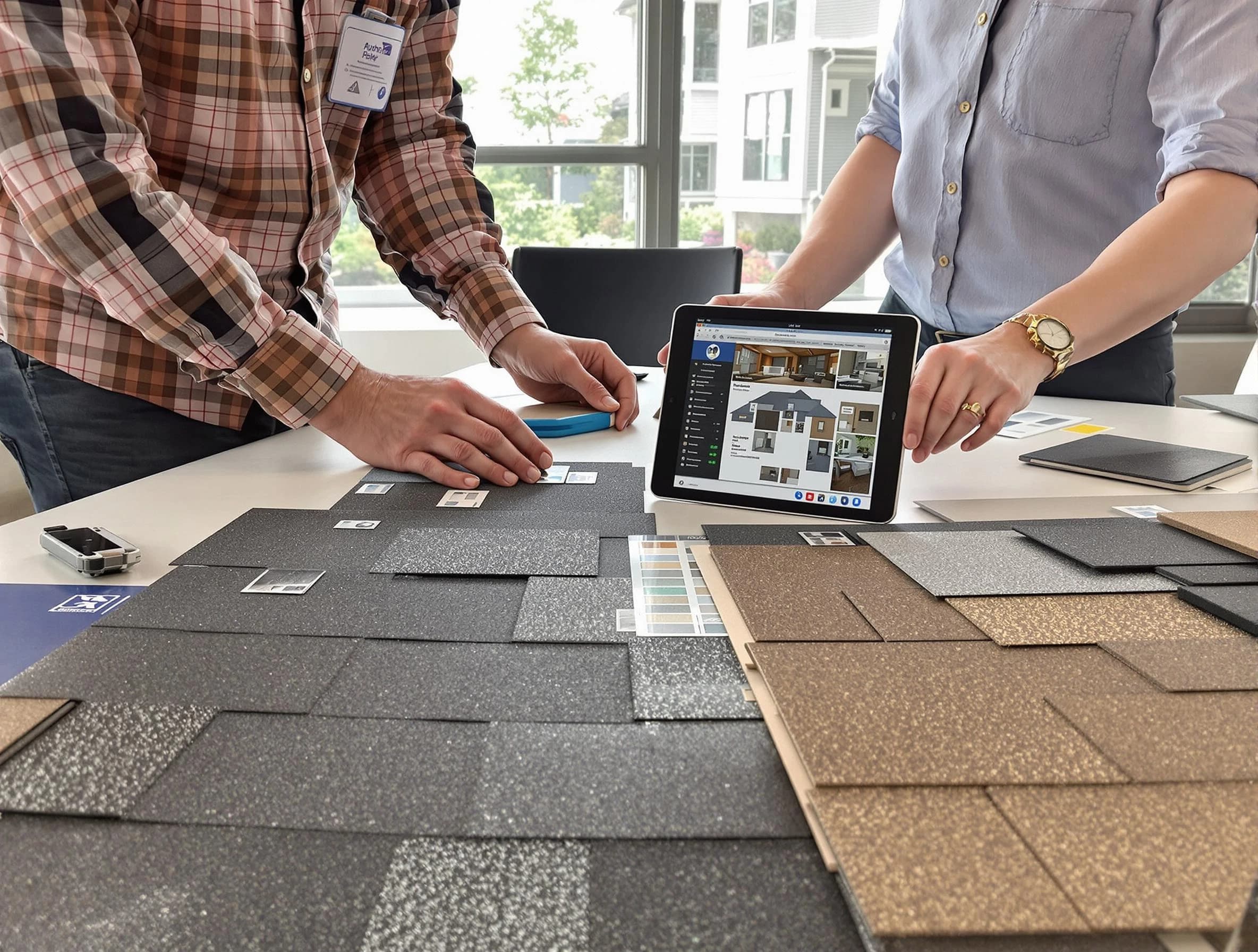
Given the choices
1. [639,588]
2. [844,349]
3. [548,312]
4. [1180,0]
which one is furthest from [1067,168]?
[548,312]

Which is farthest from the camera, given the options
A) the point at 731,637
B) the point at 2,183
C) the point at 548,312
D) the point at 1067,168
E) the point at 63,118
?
the point at 548,312

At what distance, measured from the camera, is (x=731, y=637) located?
0.63 meters

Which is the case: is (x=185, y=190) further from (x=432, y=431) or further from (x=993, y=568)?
(x=993, y=568)

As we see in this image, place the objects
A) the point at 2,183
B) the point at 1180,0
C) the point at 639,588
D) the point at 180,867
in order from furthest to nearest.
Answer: the point at 1180,0 → the point at 2,183 → the point at 639,588 → the point at 180,867

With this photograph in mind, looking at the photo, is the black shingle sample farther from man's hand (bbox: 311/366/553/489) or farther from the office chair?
the office chair

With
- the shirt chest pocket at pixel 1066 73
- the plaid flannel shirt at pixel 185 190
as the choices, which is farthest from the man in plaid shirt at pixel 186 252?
the shirt chest pocket at pixel 1066 73

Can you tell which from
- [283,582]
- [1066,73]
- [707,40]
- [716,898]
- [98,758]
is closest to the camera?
[716,898]

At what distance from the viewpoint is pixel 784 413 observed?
3.18ft

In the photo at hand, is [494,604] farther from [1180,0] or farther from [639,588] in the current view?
[1180,0]

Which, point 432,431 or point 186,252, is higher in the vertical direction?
point 186,252

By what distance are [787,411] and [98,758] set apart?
2.33 feet

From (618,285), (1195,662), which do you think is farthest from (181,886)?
(618,285)

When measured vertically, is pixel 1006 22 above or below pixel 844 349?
above

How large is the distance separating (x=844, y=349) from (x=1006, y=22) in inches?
32.6
